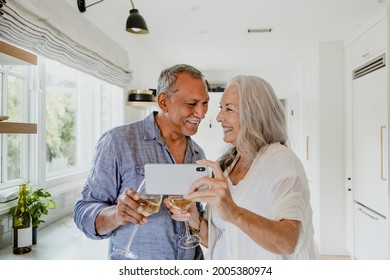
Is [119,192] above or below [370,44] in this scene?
below

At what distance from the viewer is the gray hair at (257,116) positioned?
2.30 ft

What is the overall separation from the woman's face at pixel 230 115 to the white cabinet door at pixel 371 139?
1.45m

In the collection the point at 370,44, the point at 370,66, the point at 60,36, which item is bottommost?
the point at 60,36

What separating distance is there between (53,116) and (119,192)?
0.78 metres

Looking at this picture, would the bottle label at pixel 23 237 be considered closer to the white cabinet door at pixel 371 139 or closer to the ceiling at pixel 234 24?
the ceiling at pixel 234 24

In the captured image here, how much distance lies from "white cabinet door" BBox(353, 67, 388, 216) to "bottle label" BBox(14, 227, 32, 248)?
1825 millimetres

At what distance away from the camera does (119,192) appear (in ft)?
2.54

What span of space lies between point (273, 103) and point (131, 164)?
0.37m

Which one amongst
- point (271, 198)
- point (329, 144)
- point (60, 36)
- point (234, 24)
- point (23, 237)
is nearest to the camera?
point (271, 198)

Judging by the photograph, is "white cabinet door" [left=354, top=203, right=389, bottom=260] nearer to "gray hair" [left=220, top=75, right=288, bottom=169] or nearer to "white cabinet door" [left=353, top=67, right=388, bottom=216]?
"white cabinet door" [left=353, top=67, right=388, bottom=216]

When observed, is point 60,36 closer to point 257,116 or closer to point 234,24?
point 257,116

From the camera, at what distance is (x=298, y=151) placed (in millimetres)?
3289

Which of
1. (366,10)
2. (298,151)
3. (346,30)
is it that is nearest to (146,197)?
(366,10)

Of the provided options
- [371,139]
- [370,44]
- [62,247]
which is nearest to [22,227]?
[62,247]
